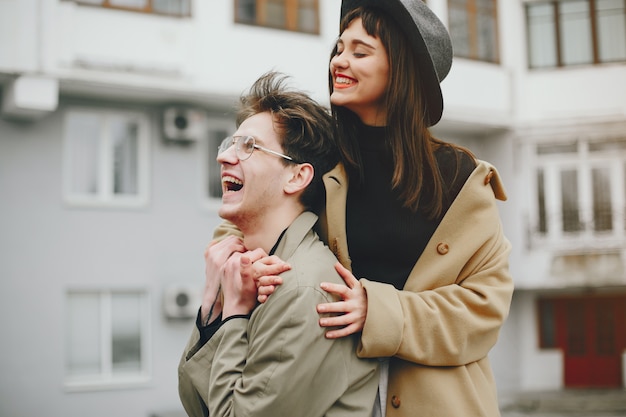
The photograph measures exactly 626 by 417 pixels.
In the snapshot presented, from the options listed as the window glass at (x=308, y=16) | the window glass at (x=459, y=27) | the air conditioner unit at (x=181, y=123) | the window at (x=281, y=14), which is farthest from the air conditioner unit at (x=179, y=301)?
the window glass at (x=459, y=27)

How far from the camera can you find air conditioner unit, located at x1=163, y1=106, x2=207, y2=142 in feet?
46.8

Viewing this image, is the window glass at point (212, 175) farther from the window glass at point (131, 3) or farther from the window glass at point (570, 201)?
the window glass at point (570, 201)

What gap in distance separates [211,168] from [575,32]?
9.15 meters

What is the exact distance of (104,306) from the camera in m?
14.0

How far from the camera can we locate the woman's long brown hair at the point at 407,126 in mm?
2748

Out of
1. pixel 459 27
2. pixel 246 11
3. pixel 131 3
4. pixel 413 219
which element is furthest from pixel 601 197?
pixel 413 219

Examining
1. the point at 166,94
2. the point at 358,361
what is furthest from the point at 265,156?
the point at 166,94

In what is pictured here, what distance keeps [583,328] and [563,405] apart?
3.06 m

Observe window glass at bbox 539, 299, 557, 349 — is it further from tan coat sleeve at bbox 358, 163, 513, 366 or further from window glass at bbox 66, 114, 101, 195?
tan coat sleeve at bbox 358, 163, 513, 366

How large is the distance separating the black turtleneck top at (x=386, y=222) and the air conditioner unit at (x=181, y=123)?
462 inches

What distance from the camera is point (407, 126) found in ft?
9.11

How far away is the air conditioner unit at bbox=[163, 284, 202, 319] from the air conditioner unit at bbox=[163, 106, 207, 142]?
2.60 meters

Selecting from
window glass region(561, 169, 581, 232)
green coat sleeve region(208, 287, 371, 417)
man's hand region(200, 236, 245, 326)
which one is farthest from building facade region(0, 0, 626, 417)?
green coat sleeve region(208, 287, 371, 417)

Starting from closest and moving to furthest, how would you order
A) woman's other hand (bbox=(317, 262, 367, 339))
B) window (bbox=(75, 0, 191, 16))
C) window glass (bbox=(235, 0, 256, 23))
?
woman's other hand (bbox=(317, 262, 367, 339)) < window (bbox=(75, 0, 191, 16)) < window glass (bbox=(235, 0, 256, 23))
